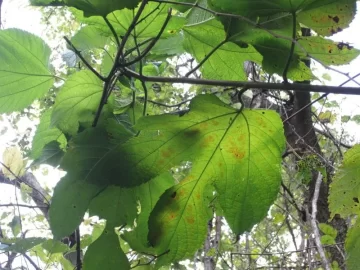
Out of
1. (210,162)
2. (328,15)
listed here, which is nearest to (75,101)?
(210,162)

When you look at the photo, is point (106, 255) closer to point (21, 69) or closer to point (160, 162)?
point (160, 162)

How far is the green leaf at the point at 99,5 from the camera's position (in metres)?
0.39

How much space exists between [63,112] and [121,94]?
118 mm

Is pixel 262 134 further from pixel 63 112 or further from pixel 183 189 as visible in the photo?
pixel 63 112

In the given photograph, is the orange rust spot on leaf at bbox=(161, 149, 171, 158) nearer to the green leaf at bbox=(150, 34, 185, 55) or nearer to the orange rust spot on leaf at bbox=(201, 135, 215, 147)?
the orange rust spot on leaf at bbox=(201, 135, 215, 147)

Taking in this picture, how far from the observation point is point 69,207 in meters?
0.45

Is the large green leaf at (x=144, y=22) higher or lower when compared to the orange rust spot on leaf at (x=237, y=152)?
higher

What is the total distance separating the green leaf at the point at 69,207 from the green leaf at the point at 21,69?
0.52ft

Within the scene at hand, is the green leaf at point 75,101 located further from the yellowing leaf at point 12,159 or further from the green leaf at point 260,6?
the yellowing leaf at point 12,159

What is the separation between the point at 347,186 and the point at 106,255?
0.34m

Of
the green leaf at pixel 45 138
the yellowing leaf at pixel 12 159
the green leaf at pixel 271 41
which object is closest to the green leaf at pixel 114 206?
the green leaf at pixel 45 138

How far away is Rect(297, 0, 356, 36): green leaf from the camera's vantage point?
417 millimetres

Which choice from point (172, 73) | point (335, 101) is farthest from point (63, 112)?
point (172, 73)

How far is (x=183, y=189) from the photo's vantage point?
49 cm
